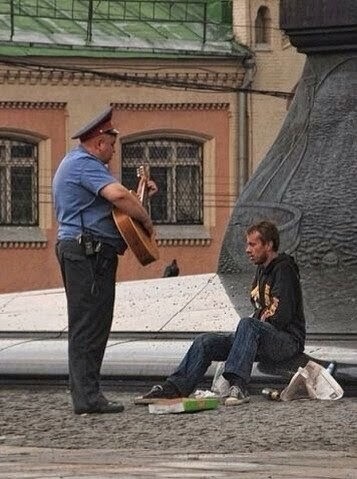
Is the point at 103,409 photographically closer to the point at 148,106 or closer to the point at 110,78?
the point at 110,78

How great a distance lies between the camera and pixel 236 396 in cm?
1212

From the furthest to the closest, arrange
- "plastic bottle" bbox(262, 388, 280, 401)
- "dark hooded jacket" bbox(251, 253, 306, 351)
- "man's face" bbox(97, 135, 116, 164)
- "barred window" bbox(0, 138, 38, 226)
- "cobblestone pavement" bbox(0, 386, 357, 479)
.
→ "barred window" bbox(0, 138, 38, 226), "dark hooded jacket" bbox(251, 253, 306, 351), "plastic bottle" bbox(262, 388, 280, 401), "man's face" bbox(97, 135, 116, 164), "cobblestone pavement" bbox(0, 386, 357, 479)

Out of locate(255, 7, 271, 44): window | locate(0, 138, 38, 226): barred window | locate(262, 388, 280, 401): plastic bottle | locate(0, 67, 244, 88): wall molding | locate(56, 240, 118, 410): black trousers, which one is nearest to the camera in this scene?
locate(56, 240, 118, 410): black trousers

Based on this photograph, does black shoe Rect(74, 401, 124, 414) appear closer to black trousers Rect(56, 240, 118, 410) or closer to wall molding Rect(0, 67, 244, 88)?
black trousers Rect(56, 240, 118, 410)

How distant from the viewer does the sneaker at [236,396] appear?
12094 millimetres

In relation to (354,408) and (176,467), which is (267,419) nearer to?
(354,408)

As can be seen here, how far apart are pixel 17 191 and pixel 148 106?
267 centimetres

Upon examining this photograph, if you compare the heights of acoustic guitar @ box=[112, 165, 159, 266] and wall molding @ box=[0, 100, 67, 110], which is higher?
wall molding @ box=[0, 100, 67, 110]

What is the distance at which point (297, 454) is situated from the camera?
10.1 metres

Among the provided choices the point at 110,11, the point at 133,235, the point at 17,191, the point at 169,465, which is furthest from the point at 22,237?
the point at 169,465

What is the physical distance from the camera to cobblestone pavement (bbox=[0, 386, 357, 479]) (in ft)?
32.7

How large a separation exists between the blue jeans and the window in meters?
27.2

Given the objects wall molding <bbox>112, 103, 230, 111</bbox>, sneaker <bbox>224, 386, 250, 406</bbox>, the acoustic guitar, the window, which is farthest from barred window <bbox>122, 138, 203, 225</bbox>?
the acoustic guitar

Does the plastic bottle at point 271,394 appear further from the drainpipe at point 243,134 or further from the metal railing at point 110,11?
the drainpipe at point 243,134
